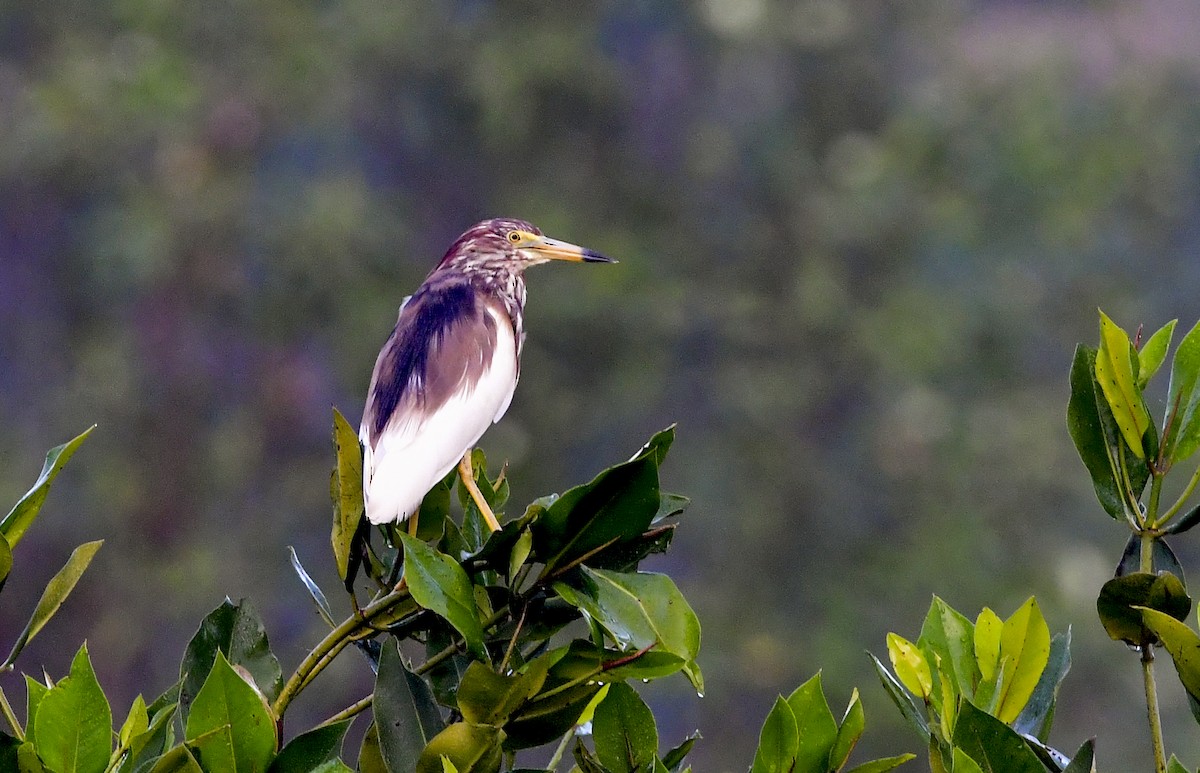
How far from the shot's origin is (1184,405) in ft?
3.67

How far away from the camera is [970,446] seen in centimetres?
917

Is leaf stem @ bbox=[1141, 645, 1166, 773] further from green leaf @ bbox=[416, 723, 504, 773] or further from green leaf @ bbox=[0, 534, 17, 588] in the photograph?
green leaf @ bbox=[0, 534, 17, 588]

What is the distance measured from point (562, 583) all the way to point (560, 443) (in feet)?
24.7

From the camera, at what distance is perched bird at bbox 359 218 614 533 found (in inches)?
70.4

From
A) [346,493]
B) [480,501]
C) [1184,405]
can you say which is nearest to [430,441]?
[480,501]

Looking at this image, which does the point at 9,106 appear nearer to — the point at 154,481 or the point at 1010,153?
the point at 154,481

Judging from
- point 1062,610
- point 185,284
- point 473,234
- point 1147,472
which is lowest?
point 1147,472

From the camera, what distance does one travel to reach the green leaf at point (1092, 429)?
44.4 inches

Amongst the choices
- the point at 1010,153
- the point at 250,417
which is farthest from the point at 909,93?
the point at 250,417

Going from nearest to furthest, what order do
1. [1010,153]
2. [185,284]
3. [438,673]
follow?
[438,673] < [185,284] < [1010,153]

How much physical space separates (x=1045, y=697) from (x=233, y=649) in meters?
0.61

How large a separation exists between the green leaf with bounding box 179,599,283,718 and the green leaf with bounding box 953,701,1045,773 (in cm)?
50

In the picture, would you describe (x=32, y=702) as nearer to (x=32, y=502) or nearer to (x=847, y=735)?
(x=32, y=502)

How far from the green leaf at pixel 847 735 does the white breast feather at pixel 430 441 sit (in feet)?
1.66
